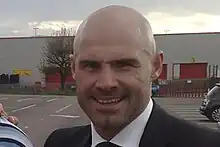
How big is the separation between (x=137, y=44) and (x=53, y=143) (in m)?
0.69

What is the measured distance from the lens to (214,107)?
13.5 metres

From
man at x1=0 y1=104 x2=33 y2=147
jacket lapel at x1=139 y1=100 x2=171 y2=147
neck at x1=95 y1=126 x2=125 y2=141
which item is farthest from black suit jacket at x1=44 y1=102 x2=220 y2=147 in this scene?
man at x1=0 y1=104 x2=33 y2=147

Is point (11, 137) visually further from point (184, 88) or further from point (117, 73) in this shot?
point (184, 88)

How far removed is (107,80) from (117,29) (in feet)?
0.49

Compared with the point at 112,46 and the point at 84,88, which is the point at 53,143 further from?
the point at 112,46

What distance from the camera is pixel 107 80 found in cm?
127

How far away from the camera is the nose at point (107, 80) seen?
1.27m

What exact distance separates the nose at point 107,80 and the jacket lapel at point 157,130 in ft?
→ 0.85

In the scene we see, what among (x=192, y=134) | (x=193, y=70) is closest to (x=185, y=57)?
(x=193, y=70)

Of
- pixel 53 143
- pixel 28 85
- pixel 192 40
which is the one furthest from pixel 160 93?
pixel 53 143

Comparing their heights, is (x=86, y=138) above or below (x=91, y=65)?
below

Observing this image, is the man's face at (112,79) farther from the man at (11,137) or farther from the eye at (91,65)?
the man at (11,137)

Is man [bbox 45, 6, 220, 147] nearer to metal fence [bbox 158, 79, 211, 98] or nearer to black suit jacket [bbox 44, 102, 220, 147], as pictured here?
black suit jacket [bbox 44, 102, 220, 147]

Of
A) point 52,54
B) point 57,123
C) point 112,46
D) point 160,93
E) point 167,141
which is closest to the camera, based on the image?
point 112,46
